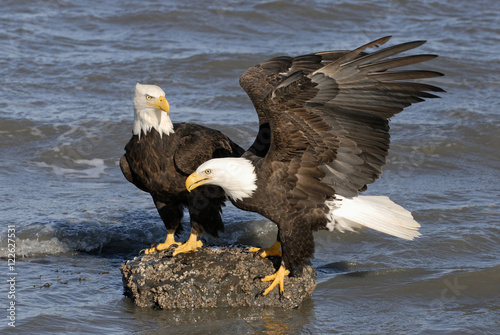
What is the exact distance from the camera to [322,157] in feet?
16.1

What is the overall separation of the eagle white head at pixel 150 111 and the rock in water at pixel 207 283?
100 centimetres

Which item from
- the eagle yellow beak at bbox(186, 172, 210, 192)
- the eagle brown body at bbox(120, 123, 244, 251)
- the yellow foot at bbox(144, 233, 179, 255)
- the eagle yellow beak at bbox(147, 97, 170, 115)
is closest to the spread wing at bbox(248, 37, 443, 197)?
the eagle yellow beak at bbox(186, 172, 210, 192)

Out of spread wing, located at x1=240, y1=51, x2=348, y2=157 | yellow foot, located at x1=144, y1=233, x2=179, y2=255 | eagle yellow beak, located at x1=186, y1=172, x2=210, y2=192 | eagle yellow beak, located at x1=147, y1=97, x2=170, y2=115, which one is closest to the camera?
eagle yellow beak, located at x1=186, y1=172, x2=210, y2=192

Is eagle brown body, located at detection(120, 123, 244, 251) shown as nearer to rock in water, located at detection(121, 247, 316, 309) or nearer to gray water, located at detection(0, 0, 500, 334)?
rock in water, located at detection(121, 247, 316, 309)

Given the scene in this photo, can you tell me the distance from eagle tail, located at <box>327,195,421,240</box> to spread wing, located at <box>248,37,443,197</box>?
0.11 metres

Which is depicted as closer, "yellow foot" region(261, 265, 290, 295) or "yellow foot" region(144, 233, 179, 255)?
"yellow foot" region(261, 265, 290, 295)

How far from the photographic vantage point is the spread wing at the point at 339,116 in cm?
443

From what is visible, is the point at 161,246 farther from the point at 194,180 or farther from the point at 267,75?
the point at 267,75

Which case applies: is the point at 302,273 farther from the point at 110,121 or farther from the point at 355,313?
the point at 110,121

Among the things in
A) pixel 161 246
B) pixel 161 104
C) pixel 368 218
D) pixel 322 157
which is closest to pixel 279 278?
pixel 368 218

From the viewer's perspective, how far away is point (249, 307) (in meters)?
4.98

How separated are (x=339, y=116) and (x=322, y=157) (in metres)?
0.35

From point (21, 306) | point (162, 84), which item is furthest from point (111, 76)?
point (21, 306)

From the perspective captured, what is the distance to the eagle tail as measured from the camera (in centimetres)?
513
